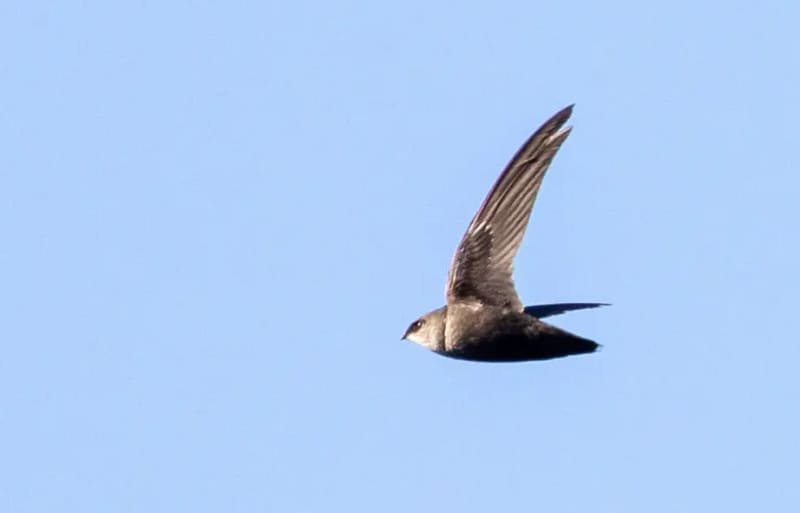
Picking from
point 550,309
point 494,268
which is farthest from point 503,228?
point 550,309

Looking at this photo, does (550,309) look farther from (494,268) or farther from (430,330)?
(430,330)

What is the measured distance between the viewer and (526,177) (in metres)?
15.7

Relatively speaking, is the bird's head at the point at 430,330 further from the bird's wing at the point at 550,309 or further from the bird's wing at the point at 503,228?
the bird's wing at the point at 550,309

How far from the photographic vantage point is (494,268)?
15648mm

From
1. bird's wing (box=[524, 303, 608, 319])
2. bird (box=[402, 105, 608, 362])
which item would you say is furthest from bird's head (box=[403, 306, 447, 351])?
bird's wing (box=[524, 303, 608, 319])

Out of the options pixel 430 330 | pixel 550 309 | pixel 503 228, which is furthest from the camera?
pixel 550 309

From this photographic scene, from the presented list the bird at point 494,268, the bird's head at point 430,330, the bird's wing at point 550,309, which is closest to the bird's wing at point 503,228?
the bird at point 494,268

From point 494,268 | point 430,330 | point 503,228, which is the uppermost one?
point 503,228

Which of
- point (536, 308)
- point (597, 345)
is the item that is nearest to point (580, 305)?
point (536, 308)

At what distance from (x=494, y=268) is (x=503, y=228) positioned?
1.14 ft

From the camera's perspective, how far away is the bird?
15367mm

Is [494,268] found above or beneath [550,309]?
above

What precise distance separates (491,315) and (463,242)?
0.69m

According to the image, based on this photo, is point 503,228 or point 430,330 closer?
point 503,228
